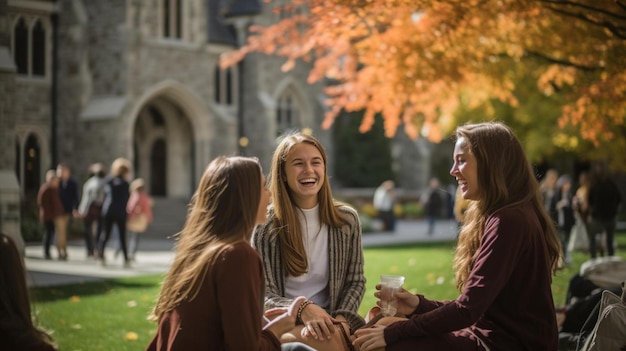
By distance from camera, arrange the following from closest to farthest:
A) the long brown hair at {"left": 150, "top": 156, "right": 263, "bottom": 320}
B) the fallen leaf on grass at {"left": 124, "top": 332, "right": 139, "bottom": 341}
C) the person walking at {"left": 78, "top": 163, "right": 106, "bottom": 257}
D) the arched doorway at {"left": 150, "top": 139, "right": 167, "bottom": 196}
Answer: the long brown hair at {"left": 150, "top": 156, "right": 263, "bottom": 320} → the fallen leaf on grass at {"left": 124, "top": 332, "right": 139, "bottom": 341} → the person walking at {"left": 78, "top": 163, "right": 106, "bottom": 257} → the arched doorway at {"left": 150, "top": 139, "right": 167, "bottom": 196}

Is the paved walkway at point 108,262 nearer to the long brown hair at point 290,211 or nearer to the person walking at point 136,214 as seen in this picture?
the person walking at point 136,214

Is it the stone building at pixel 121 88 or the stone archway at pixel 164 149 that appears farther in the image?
the stone archway at pixel 164 149

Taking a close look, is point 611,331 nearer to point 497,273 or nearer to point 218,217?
point 497,273

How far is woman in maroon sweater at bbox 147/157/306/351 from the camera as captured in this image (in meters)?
2.92

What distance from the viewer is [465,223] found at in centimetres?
396

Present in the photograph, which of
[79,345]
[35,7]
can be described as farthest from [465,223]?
[35,7]

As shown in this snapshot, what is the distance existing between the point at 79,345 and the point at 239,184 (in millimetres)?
3884

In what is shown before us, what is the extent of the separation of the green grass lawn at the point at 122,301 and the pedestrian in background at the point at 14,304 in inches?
55.1

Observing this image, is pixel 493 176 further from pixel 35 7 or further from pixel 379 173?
pixel 379 173

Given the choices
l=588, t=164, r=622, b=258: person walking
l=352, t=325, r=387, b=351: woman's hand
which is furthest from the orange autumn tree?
l=352, t=325, r=387, b=351: woman's hand

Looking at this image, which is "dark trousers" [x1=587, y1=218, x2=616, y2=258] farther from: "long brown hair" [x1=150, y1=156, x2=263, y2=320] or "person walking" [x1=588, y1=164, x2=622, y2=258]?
"long brown hair" [x1=150, y1=156, x2=263, y2=320]

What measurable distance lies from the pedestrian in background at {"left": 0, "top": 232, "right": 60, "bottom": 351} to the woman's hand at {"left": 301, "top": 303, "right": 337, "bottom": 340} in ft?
3.94

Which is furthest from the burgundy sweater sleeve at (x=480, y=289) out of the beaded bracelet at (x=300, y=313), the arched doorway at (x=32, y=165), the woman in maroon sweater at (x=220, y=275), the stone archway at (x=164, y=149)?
the stone archway at (x=164, y=149)

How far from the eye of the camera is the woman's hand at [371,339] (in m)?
3.40
